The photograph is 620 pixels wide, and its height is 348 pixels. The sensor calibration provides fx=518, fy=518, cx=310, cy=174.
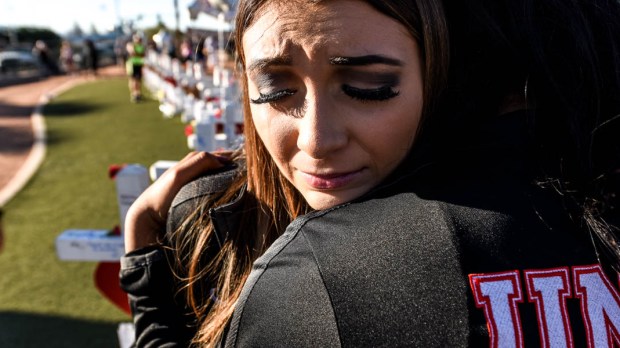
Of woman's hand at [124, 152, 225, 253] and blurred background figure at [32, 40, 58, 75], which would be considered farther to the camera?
blurred background figure at [32, 40, 58, 75]

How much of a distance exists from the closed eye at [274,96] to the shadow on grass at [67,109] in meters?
12.2

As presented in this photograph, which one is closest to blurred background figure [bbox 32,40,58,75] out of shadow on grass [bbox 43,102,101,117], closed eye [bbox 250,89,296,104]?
shadow on grass [bbox 43,102,101,117]

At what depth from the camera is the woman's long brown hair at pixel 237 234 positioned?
48.5 inches

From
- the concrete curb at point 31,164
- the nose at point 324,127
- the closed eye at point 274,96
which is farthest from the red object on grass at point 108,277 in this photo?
the concrete curb at point 31,164

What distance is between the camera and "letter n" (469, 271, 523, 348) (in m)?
0.72

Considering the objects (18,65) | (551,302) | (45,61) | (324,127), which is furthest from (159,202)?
(18,65)

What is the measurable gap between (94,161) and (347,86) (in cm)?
728

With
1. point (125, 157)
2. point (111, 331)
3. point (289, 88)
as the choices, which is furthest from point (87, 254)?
point (125, 157)

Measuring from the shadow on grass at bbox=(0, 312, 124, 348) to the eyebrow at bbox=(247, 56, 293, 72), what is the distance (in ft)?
9.04

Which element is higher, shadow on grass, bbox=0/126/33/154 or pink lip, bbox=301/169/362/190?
shadow on grass, bbox=0/126/33/154

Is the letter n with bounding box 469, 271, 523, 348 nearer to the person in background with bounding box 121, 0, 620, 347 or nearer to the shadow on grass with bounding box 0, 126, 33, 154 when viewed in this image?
the person in background with bounding box 121, 0, 620, 347

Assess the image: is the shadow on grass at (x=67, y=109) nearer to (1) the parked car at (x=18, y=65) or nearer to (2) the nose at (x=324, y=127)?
(2) the nose at (x=324, y=127)

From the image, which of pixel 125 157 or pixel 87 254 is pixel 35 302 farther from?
pixel 125 157

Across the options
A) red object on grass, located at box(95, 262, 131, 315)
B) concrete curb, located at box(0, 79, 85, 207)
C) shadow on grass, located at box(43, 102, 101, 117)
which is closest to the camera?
red object on grass, located at box(95, 262, 131, 315)
